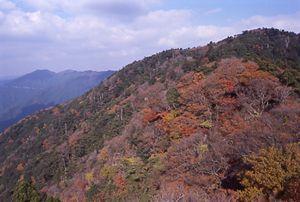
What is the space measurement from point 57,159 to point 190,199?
56.8 metres

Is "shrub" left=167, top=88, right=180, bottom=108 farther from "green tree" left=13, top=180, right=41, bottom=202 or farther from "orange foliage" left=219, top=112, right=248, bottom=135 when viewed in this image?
"green tree" left=13, top=180, right=41, bottom=202

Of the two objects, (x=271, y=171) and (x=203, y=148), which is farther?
(x=203, y=148)

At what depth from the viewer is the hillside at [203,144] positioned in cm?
2017

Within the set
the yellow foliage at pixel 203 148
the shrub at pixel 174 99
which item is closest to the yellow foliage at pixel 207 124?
the yellow foliage at pixel 203 148

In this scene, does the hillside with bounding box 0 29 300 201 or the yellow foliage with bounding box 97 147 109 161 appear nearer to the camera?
the hillside with bounding box 0 29 300 201

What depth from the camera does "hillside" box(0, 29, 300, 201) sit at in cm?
2017

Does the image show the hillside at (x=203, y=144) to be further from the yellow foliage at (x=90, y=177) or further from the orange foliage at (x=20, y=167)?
the orange foliage at (x=20, y=167)

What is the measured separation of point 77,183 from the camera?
1980 inches

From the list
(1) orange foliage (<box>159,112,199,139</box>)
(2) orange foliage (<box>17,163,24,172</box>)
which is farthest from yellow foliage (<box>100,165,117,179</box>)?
(2) orange foliage (<box>17,163,24,172</box>)

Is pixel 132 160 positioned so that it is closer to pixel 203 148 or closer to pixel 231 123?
pixel 231 123

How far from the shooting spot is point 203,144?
3109 centimetres

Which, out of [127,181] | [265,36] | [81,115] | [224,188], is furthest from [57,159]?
[224,188]

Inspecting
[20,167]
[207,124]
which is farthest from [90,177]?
[20,167]

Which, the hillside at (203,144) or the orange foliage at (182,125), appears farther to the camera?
the orange foliage at (182,125)
